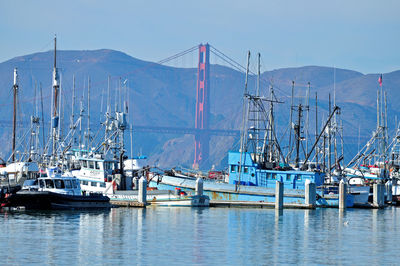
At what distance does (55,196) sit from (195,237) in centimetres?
1655

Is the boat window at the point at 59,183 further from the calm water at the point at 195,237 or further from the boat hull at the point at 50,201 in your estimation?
the calm water at the point at 195,237

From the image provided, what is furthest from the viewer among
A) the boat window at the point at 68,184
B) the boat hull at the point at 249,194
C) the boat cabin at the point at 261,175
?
the boat cabin at the point at 261,175

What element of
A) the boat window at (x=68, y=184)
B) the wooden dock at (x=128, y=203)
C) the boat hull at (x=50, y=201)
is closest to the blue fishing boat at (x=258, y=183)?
the wooden dock at (x=128, y=203)

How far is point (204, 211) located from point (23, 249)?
24.0m

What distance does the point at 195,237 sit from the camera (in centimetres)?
4231

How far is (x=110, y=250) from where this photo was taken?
3666 cm

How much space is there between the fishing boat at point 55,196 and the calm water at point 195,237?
1.53m

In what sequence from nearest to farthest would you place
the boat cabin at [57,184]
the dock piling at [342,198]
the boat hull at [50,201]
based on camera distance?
the boat hull at [50,201] < the boat cabin at [57,184] < the dock piling at [342,198]

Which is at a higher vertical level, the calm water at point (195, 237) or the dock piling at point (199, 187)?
the dock piling at point (199, 187)

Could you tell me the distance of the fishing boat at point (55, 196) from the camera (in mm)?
55562

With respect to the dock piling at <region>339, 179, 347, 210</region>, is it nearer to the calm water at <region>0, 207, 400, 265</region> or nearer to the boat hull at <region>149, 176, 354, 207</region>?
the boat hull at <region>149, 176, 354, 207</region>

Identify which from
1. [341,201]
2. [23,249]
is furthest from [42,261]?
[341,201]

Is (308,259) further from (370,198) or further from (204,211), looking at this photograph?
(370,198)

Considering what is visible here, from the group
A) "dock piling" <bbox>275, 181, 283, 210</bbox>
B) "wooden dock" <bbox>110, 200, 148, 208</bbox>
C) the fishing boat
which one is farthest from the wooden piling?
the fishing boat
